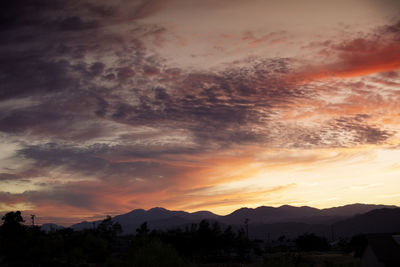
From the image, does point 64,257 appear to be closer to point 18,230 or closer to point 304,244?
point 18,230

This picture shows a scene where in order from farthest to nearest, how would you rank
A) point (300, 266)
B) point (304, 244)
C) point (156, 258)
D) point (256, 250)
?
point (304, 244) → point (256, 250) → point (156, 258) → point (300, 266)

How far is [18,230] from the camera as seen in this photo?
266ft

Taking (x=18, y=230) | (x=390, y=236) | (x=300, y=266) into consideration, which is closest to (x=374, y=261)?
(x=390, y=236)

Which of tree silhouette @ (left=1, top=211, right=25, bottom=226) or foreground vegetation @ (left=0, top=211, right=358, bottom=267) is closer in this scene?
foreground vegetation @ (left=0, top=211, right=358, bottom=267)

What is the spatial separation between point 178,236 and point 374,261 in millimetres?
55141

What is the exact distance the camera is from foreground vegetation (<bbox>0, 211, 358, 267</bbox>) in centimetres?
2912

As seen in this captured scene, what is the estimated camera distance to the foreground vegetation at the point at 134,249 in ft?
95.6

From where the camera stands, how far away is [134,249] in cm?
3262

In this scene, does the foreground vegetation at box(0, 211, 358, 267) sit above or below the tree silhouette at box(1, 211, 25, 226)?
below

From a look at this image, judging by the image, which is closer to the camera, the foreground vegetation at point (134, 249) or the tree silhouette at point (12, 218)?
the foreground vegetation at point (134, 249)

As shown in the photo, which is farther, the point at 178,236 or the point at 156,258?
the point at 178,236

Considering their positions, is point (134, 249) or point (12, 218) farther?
point (12, 218)

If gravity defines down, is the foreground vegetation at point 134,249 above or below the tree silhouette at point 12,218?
below

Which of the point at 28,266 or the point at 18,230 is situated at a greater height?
the point at 18,230
